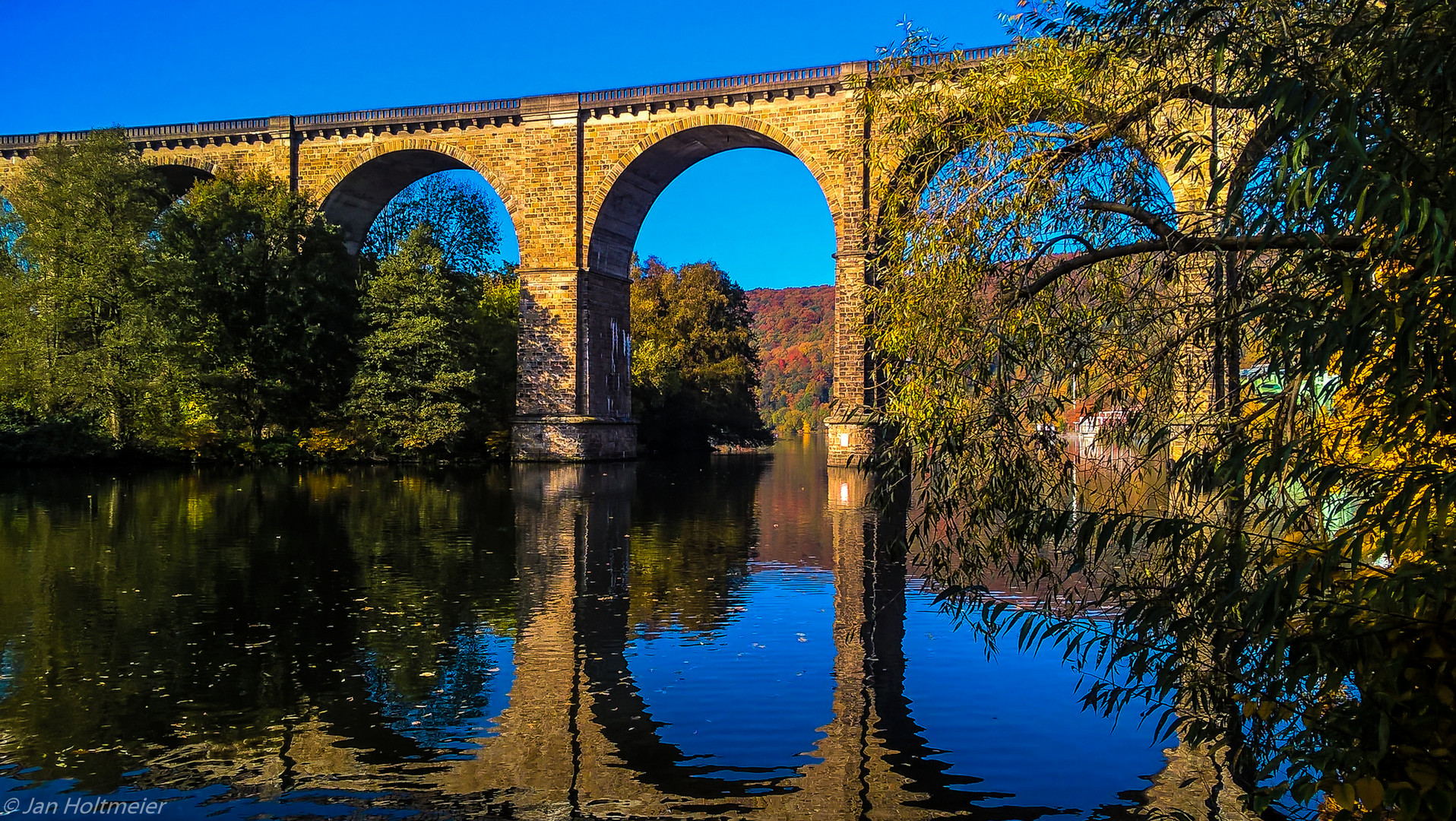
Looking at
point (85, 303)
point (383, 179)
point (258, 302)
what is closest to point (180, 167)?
point (383, 179)

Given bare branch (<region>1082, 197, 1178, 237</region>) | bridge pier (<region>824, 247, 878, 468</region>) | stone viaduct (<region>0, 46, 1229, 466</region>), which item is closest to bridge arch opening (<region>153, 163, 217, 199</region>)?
stone viaduct (<region>0, 46, 1229, 466</region>)

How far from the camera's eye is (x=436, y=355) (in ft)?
104

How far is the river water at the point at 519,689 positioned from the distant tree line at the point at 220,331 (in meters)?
17.3

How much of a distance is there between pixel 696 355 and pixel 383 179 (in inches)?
666

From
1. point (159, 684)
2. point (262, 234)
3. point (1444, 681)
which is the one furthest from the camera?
point (262, 234)

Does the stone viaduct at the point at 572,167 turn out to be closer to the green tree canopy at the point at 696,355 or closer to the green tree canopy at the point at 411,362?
the green tree canopy at the point at 411,362

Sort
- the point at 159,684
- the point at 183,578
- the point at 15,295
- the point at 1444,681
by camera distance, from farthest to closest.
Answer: the point at 15,295
the point at 183,578
the point at 159,684
the point at 1444,681

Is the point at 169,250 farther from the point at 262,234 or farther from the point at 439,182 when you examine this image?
the point at 439,182

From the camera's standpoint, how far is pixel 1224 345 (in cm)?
479

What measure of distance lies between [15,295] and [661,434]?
2159cm

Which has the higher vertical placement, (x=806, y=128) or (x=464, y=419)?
(x=806, y=128)

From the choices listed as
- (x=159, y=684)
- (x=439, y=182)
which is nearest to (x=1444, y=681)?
(x=159, y=684)

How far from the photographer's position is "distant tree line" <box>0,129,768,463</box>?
93.1ft

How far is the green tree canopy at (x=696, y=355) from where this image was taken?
143 ft
